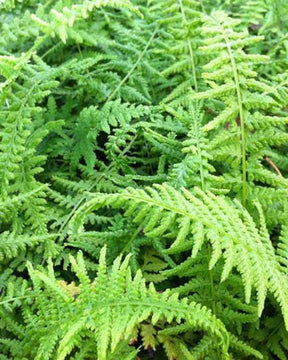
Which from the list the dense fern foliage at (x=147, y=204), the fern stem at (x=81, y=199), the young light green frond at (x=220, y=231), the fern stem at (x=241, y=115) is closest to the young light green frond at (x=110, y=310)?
the dense fern foliage at (x=147, y=204)

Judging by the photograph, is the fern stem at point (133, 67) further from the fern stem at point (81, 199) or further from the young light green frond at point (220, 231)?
the young light green frond at point (220, 231)

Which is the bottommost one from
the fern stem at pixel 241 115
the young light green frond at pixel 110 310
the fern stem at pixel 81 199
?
the young light green frond at pixel 110 310

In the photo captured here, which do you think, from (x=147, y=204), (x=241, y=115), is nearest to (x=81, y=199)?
(x=147, y=204)

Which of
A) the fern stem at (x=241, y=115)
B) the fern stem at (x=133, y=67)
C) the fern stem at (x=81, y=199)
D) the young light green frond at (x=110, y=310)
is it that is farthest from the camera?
the fern stem at (x=133, y=67)

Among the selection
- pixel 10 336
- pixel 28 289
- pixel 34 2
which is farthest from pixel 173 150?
pixel 34 2

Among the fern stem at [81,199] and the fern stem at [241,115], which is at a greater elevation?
the fern stem at [241,115]

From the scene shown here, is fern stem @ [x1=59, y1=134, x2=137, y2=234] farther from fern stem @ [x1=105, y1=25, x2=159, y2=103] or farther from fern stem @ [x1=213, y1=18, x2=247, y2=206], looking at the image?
fern stem @ [x1=213, y1=18, x2=247, y2=206]

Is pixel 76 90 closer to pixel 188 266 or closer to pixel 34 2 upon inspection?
pixel 34 2

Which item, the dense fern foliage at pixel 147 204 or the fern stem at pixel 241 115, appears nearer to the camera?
the dense fern foliage at pixel 147 204

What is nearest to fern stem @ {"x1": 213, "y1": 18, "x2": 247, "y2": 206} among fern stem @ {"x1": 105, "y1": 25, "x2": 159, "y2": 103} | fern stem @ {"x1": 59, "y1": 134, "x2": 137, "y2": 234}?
fern stem @ {"x1": 59, "y1": 134, "x2": 137, "y2": 234}

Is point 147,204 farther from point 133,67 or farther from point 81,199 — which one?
point 133,67
